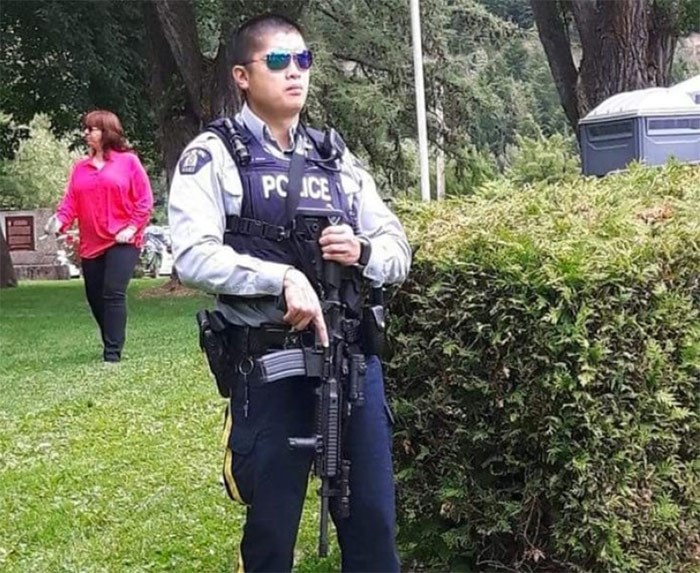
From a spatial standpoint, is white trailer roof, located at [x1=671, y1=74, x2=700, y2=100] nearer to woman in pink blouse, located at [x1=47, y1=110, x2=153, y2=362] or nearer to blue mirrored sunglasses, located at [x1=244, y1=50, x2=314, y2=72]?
woman in pink blouse, located at [x1=47, y1=110, x2=153, y2=362]

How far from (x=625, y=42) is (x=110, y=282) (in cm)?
940

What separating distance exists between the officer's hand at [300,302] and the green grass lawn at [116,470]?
1605 mm

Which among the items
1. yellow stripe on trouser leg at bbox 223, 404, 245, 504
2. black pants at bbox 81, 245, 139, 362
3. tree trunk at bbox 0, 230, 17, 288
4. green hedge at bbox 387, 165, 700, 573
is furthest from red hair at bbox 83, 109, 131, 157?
tree trunk at bbox 0, 230, 17, 288

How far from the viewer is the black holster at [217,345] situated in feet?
10.6

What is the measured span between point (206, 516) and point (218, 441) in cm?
130

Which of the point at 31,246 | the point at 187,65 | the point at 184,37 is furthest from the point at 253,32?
the point at 31,246

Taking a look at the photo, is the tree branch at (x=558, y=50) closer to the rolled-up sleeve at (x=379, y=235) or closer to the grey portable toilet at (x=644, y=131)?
the grey portable toilet at (x=644, y=131)

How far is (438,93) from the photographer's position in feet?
86.7

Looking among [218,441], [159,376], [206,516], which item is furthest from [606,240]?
[159,376]

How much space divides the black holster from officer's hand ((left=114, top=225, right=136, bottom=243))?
16.9ft

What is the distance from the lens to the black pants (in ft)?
27.5

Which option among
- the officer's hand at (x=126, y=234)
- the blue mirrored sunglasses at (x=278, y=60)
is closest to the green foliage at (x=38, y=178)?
the officer's hand at (x=126, y=234)

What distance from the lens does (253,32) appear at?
3303 millimetres

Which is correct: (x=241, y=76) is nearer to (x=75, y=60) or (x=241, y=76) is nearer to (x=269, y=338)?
(x=269, y=338)
